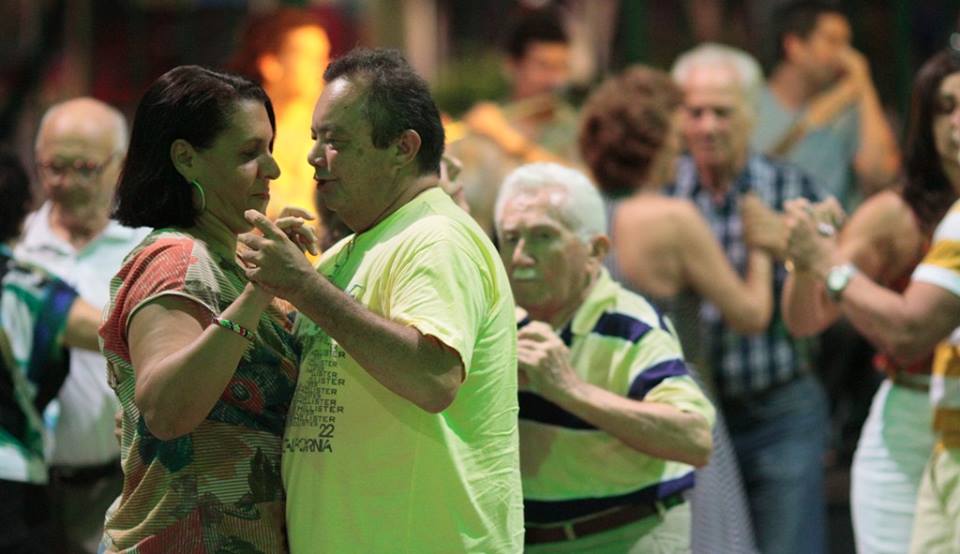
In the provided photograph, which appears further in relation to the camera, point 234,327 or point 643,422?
point 643,422

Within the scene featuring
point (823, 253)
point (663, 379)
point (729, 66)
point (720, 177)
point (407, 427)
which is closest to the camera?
point (407, 427)

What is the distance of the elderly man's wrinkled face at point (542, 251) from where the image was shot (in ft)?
13.2

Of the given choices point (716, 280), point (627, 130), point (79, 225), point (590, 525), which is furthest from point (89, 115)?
point (590, 525)

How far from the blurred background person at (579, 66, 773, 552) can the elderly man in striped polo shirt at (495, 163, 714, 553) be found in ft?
4.08

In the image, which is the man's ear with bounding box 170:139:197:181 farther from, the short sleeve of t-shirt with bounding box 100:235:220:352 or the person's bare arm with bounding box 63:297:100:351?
the person's bare arm with bounding box 63:297:100:351

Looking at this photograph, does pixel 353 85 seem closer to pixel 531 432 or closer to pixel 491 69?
pixel 531 432

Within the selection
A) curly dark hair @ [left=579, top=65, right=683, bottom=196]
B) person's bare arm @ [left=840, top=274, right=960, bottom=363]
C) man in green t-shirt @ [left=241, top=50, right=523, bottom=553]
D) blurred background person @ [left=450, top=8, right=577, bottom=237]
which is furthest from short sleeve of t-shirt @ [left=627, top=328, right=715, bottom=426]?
Answer: blurred background person @ [left=450, top=8, right=577, bottom=237]

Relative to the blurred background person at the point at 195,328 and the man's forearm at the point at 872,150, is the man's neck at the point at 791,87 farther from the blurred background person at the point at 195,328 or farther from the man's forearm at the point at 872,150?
the blurred background person at the point at 195,328

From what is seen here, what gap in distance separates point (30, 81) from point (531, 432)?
238 inches

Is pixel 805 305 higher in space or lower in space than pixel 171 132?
lower

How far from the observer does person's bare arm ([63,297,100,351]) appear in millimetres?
4648

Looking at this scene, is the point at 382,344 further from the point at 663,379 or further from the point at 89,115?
the point at 89,115

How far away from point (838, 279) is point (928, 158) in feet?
1.73

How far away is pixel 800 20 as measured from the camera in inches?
317
